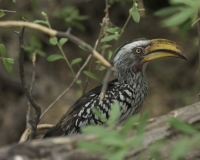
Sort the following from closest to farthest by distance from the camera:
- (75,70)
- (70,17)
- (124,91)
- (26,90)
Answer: (26,90) < (124,91) < (70,17) < (75,70)

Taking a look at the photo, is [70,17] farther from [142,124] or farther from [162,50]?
[142,124]

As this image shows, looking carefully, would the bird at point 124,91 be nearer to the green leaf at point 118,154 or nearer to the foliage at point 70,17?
the foliage at point 70,17

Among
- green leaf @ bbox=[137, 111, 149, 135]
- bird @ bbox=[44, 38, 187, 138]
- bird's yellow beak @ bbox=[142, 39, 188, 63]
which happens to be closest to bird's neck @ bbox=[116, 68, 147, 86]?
bird @ bbox=[44, 38, 187, 138]

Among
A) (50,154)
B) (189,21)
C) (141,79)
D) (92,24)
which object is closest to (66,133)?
(141,79)

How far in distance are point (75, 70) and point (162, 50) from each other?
9.70 ft

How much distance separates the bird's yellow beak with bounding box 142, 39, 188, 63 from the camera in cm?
314

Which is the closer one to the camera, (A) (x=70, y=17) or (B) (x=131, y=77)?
(B) (x=131, y=77)

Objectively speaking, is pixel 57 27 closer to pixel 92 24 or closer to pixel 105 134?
pixel 92 24

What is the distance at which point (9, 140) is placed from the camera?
5441 mm

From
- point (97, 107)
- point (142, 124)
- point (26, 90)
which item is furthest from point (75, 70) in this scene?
point (142, 124)

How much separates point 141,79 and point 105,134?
1.92 metres

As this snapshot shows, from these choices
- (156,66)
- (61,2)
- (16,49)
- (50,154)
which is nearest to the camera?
(50,154)

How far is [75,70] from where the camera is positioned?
20.1 ft

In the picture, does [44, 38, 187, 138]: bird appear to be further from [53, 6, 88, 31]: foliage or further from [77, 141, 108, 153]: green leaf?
[77, 141, 108, 153]: green leaf
